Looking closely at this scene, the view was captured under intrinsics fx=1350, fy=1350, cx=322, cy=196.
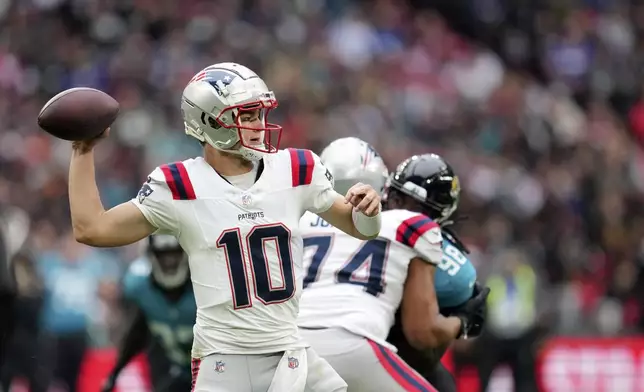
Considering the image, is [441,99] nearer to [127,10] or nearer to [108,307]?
[127,10]

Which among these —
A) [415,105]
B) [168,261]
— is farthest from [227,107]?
[415,105]

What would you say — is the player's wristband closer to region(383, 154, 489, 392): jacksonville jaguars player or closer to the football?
the football

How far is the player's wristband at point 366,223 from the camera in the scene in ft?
16.3

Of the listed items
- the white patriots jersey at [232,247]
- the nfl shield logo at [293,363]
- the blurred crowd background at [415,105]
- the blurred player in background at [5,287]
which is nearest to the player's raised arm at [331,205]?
the white patriots jersey at [232,247]

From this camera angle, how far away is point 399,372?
18.3 ft

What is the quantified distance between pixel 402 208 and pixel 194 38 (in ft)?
30.3

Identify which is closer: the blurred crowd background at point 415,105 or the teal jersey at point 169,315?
the teal jersey at point 169,315

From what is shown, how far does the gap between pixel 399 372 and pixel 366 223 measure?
2.91 ft

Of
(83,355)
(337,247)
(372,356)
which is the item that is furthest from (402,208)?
(83,355)

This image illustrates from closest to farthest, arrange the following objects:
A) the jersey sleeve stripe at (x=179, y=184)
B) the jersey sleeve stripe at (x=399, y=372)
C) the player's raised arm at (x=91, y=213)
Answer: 1. the player's raised arm at (x=91, y=213)
2. the jersey sleeve stripe at (x=179, y=184)
3. the jersey sleeve stripe at (x=399, y=372)

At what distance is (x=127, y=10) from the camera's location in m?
15.5

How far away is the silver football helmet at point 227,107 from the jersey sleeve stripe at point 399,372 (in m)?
1.13

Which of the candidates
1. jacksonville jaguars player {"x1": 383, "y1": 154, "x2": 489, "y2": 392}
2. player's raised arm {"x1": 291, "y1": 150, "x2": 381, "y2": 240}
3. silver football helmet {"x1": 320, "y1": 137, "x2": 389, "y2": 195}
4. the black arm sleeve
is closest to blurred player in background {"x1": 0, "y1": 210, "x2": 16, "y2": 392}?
the black arm sleeve

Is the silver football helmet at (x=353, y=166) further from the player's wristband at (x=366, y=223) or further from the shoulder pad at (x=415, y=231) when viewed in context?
the player's wristband at (x=366, y=223)
